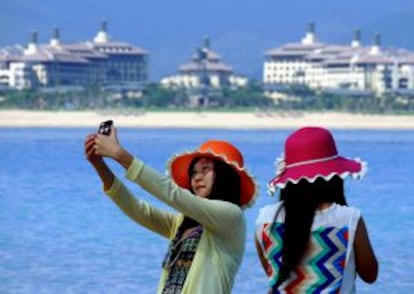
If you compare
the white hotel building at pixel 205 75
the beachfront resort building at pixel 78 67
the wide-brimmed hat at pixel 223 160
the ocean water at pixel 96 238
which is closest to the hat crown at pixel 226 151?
the wide-brimmed hat at pixel 223 160

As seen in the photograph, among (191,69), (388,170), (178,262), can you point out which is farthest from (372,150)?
(191,69)

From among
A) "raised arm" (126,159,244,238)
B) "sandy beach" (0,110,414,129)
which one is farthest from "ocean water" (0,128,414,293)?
"sandy beach" (0,110,414,129)

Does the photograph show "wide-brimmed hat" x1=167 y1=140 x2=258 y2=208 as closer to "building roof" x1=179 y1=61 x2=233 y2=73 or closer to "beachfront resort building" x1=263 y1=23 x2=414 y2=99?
"beachfront resort building" x1=263 y1=23 x2=414 y2=99

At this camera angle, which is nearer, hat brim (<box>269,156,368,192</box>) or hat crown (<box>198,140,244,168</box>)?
hat brim (<box>269,156,368,192</box>)

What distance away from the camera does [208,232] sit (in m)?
3.54

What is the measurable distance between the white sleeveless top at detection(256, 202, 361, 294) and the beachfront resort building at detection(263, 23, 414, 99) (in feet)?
340

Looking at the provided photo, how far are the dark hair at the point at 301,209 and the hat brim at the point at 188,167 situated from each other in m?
0.27

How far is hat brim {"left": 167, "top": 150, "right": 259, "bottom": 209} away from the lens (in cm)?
353

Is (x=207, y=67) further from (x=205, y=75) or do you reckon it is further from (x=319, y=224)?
(x=319, y=224)

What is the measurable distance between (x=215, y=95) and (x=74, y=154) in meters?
59.3

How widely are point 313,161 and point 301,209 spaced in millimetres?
96

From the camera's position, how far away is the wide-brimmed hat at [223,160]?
11.6 ft

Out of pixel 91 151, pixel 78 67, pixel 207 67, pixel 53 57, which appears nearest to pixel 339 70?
pixel 207 67

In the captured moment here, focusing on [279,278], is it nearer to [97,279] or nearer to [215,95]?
[97,279]
